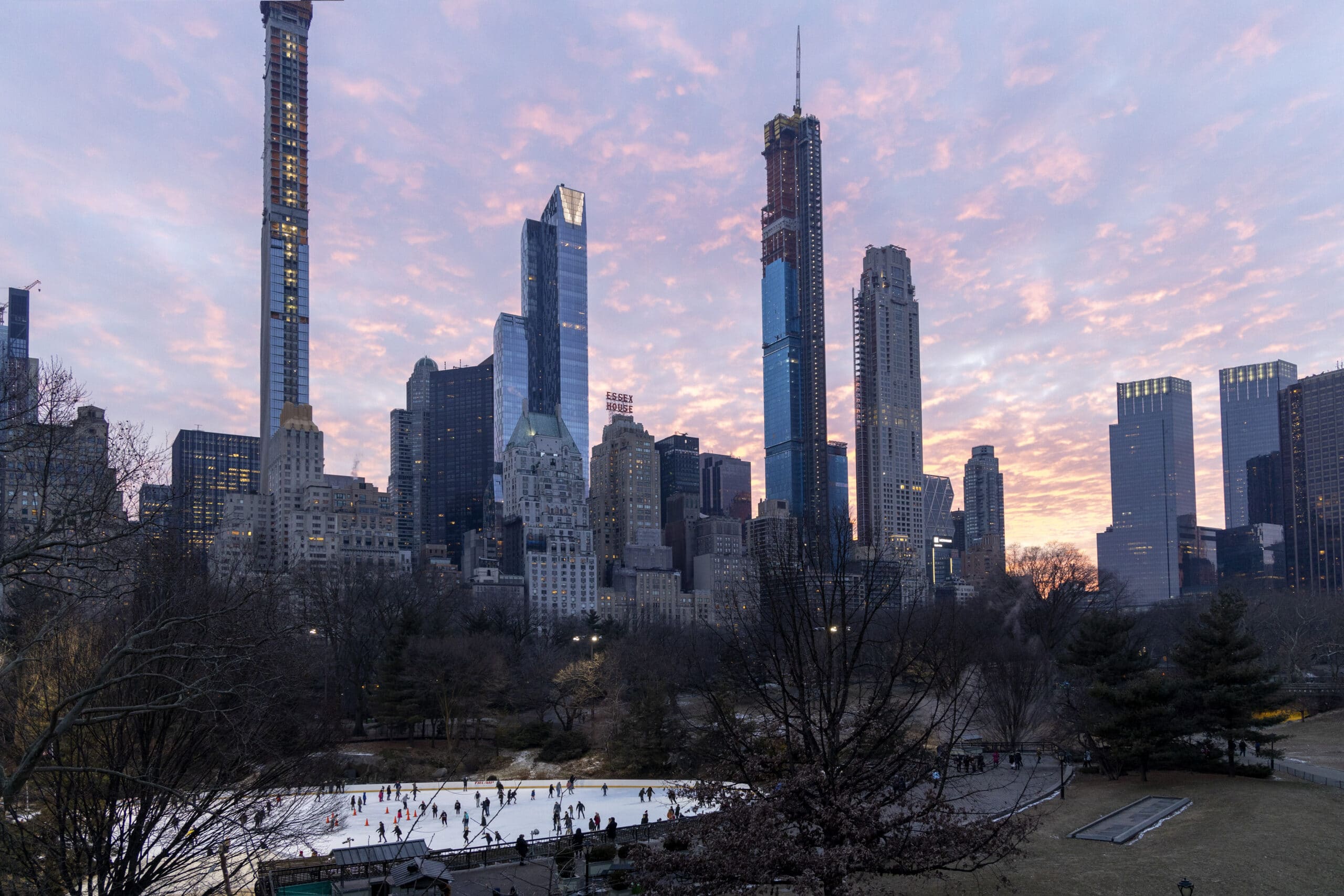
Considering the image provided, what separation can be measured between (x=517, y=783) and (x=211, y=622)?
36442mm

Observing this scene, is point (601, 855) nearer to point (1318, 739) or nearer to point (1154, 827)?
point (1154, 827)

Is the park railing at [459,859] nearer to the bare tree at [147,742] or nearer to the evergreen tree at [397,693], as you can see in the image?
the bare tree at [147,742]

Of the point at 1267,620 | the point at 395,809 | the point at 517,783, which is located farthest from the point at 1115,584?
the point at 395,809

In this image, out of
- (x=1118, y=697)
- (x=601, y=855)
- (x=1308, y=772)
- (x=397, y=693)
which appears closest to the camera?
(x=601, y=855)

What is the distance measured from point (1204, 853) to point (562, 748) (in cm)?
3965

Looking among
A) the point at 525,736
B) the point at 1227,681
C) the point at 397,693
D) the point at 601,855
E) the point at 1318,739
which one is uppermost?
the point at 1227,681

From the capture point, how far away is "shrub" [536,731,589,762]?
5778cm

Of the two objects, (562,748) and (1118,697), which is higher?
(1118,697)

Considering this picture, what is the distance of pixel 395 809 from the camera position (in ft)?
142

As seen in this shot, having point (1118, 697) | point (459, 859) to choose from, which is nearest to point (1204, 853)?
point (1118, 697)

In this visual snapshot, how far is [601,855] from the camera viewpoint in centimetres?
2923

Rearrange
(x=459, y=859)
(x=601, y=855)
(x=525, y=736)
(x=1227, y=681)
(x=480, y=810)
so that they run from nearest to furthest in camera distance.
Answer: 1. (x=601, y=855)
2. (x=459, y=859)
3. (x=1227, y=681)
4. (x=480, y=810)
5. (x=525, y=736)

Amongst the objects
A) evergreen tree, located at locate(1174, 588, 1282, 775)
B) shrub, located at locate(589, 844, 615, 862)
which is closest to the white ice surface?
shrub, located at locate(589, 844, 615, 862)

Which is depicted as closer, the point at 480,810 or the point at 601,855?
the point at 601,855
